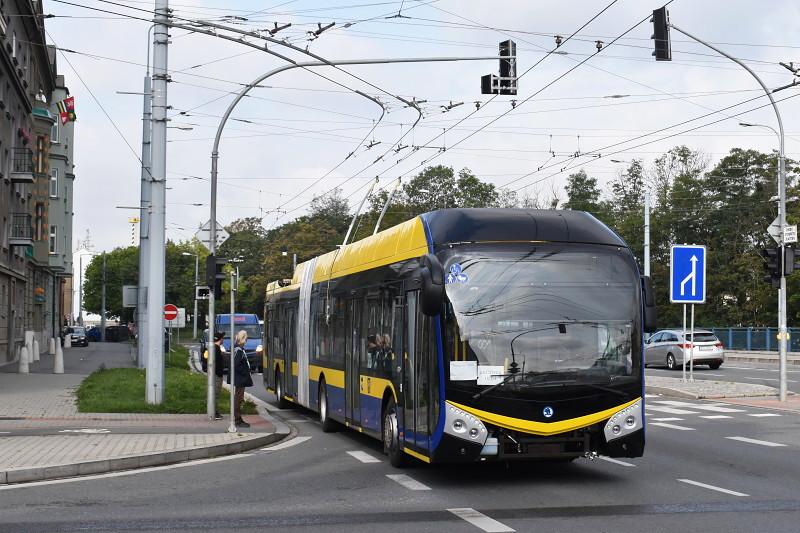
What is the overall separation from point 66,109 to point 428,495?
48.3 metres

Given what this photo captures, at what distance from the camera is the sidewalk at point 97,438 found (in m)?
13.0

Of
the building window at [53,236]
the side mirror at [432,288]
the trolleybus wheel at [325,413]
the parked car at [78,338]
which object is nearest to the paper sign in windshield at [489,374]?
the side mirror at [432,288]

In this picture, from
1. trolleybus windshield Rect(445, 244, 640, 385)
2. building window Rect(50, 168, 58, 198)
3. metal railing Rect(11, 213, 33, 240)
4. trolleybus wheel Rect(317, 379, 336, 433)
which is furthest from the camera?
building window Rect(50, 168, 58, 198)

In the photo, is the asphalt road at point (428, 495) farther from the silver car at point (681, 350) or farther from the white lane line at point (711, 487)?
the silver car at point (681, 350)

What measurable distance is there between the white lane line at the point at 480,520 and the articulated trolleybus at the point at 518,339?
1.32m

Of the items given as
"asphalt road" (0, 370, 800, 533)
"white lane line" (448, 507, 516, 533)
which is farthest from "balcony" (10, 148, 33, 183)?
"white lane line" (448, 507, 516, 533)

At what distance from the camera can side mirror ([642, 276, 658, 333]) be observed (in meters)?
12.0

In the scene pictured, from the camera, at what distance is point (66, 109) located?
55.1 m

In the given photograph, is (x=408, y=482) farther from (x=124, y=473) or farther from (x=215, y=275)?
(x=215, y=275)

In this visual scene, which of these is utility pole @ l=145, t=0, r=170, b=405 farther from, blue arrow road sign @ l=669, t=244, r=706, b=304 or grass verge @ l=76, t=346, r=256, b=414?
blue arrow road sign @ l=669, t=244, r=706, b=304

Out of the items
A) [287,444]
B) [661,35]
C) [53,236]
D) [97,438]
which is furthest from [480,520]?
[53,236]

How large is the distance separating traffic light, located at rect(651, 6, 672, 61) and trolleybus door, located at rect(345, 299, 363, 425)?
672cm

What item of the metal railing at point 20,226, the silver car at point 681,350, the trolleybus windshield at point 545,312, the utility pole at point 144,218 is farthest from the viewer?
the metal railing at point 20,226

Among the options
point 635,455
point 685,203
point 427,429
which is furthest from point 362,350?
point 685,203
